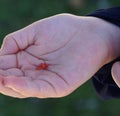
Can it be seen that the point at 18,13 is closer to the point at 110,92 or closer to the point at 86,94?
the point at 86,94

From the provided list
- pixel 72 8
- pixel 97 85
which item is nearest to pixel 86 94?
pixel 72 8

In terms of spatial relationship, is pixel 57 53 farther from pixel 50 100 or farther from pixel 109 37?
pixel 50 100

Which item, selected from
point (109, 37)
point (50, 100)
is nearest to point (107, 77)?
point (109, 37)

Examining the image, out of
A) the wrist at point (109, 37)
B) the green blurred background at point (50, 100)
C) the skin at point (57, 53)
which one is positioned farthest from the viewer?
the green blurred background at point (50, 100)

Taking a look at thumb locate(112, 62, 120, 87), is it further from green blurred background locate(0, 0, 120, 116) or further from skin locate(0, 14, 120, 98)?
green blurred background locate(0, 0, 120, 116)

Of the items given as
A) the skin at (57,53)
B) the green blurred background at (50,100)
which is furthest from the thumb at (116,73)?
the green blurred background at (50,100)

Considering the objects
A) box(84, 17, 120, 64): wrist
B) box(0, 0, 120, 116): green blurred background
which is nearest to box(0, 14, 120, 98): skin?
box(84, 17, 120, 64): wrist

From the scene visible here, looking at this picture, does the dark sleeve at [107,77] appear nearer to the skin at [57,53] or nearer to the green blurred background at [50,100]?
the skin at [57,53]
